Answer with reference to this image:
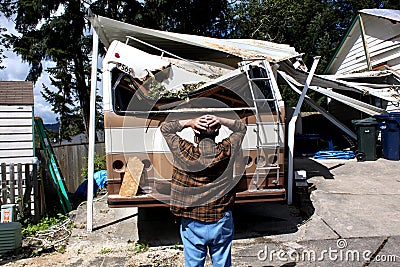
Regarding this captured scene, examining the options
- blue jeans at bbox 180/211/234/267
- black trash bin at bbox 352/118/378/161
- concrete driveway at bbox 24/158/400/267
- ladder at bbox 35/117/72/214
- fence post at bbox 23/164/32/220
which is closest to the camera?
blue jeans at bbox 180/211/234/267

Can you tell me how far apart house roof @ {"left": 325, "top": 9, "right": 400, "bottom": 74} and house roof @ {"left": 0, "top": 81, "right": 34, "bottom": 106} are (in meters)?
9.71

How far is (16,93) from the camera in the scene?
25.0ft

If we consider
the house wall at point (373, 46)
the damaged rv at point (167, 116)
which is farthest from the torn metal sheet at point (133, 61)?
the house wall at point (373, 46)

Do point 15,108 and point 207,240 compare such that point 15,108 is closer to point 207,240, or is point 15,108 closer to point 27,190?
point 27,190

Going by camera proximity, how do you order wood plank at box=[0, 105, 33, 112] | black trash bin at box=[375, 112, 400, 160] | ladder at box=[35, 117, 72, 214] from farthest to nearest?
black trash bin at box=[375, 112, 400, 160], ladder at box=[35, 117, 72, 214], wood plank at box=[0, 105, 33, 112]

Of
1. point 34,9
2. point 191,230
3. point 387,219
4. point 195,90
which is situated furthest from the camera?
point 34,9

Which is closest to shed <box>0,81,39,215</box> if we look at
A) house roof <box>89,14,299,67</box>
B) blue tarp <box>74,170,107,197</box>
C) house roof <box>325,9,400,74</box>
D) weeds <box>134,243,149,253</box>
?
blue tarp <box>74,170,107,197</box>

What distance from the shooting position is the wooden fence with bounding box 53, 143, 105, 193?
973 cm

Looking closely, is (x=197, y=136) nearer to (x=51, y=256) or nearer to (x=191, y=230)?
(x=191, y=230)

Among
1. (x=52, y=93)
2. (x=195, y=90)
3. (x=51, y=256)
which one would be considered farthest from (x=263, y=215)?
(x=52, y=93)

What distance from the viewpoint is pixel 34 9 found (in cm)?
1384

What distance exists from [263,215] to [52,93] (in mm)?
15639

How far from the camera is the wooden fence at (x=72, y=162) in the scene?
973cm

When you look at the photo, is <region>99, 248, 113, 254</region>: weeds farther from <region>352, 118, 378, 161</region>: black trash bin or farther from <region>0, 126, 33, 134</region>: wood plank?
<region>352, 118, 378, 161</region>: black trash bin
